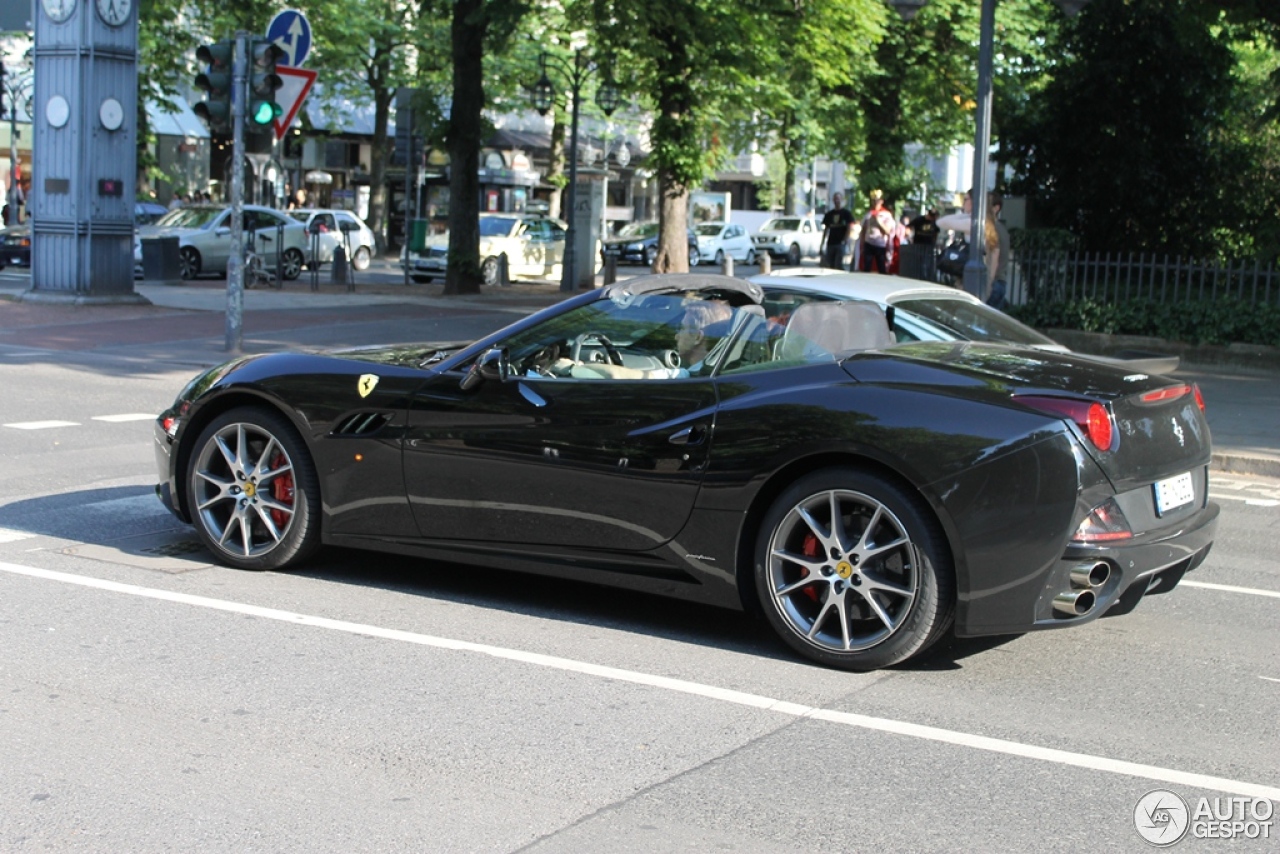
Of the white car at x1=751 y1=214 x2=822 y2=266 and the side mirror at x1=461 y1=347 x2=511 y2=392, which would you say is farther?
the white car at x1=751 y1=214 x2=822 y2=266

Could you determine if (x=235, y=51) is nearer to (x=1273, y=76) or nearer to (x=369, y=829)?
(x=1273, y=76)

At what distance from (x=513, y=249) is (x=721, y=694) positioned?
3010cm

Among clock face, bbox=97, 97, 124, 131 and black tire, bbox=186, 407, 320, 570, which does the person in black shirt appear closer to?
clock face, bbox=97, 97, 124, 131

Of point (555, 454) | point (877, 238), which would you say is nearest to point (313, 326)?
point (877, 238)

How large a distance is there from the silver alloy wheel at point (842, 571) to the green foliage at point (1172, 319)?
44.4 ft

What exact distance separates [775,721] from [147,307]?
782 inches

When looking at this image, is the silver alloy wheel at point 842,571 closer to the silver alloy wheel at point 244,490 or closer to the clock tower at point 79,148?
the silver alloy wheel at point 244,490

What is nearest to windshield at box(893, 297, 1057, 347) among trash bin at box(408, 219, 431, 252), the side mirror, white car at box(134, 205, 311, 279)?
the side mirror

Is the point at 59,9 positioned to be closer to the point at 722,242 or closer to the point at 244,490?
the point at 244,490

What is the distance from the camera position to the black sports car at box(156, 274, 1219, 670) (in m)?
5.09

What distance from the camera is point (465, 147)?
87.1 feet

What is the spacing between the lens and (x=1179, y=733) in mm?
4832

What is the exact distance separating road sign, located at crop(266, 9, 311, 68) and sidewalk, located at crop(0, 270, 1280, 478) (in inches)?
133

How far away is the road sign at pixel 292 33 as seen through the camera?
57.1 feet
